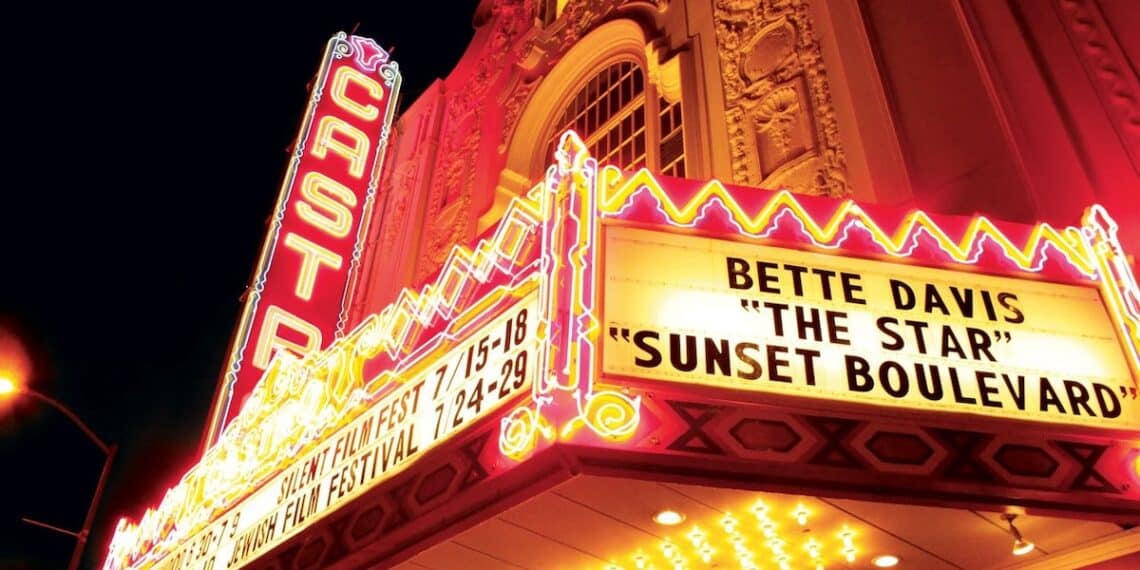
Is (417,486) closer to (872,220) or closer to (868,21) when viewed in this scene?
(872,220)

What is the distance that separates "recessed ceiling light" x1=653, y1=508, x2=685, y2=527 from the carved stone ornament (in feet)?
12.5

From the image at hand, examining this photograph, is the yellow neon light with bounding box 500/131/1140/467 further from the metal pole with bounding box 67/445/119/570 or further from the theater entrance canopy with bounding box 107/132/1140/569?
the metal pole with bounding box 67/445/119/570

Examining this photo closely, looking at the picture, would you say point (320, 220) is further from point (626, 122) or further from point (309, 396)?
point (309, 396)

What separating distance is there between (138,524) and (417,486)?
6.29 meters

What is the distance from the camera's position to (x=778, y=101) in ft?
29.2

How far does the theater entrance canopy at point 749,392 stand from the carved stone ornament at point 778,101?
2.49 m

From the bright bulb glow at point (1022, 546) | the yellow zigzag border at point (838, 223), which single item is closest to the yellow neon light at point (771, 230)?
the yellow zigzag border at point (838, 223)

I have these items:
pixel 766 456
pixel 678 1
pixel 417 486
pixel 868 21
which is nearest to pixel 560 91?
pixel 678 1

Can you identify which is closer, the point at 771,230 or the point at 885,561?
the point at 771,230

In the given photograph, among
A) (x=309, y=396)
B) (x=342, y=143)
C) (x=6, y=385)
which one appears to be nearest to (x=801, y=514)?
(x=309, y=396)

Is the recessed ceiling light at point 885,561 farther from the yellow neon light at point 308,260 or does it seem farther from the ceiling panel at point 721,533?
the yellow neon light at point 308,260

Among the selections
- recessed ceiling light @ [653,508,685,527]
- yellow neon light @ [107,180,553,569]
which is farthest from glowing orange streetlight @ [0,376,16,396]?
recessed ceiling light @ [653,508,685,527]

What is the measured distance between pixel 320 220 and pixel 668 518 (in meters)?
9.00

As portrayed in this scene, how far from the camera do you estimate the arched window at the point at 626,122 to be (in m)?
10.6
